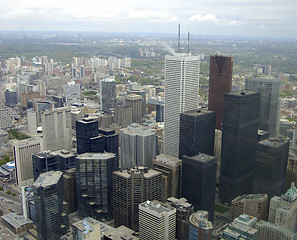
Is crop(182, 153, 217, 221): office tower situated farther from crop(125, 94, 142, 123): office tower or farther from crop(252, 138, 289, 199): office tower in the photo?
crop(125, 94, 142, 123): office tower

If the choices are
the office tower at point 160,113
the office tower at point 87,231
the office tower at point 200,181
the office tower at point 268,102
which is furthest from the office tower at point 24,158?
the office tower at point 268,102

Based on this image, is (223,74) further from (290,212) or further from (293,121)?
(290,212)

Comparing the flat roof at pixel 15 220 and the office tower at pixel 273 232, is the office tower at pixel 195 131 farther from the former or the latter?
the flat roof at pixel 15 220

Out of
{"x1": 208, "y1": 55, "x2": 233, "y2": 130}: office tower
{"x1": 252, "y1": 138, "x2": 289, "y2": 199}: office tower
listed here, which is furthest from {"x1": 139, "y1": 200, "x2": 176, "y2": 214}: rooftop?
{"x1": 208, "y1": 55, "x2": 233, "y2": 130}: office tower

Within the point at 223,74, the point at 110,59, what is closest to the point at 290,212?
the point at 223,74

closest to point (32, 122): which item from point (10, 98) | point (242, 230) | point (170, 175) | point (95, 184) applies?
point (10, 98)
